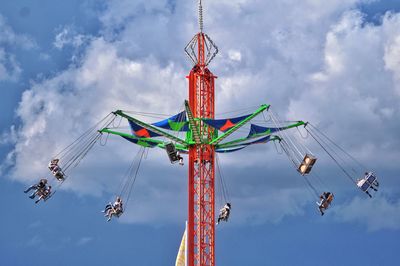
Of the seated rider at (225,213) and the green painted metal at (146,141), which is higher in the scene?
the green painted metal at (146,141)

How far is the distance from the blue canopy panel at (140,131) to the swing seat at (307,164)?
1038 cm

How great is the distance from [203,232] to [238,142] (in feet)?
23.0

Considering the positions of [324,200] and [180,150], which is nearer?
[324,200]

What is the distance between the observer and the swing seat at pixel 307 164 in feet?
193

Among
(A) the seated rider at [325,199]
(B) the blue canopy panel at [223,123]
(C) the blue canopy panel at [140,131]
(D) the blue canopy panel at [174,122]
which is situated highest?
(D) the blue canopy panel at [174,122]

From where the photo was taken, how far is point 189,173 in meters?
64.9

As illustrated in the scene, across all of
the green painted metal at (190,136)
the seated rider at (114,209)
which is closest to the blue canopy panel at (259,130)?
the green painted metal at (190,136)

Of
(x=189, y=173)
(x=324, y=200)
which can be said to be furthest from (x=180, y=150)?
(x=324, y=200)

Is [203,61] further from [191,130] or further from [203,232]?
[203,232]

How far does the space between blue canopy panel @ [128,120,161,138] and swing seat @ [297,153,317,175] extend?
409 inches

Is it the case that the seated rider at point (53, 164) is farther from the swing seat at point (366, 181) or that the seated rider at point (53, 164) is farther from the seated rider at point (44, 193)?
the swing seat at point (366, 181)

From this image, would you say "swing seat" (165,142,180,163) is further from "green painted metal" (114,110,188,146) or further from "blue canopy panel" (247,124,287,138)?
"blue canopy panel" (247,124,287,138)

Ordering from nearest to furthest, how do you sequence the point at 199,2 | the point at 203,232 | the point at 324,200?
1. the point at 324,200
2. the point at 203,232
3. the point at 199,2

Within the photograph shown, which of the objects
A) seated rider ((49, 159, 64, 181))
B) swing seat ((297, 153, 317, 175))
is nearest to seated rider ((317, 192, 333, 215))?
swing seat ((297, 153, 317, 175))
